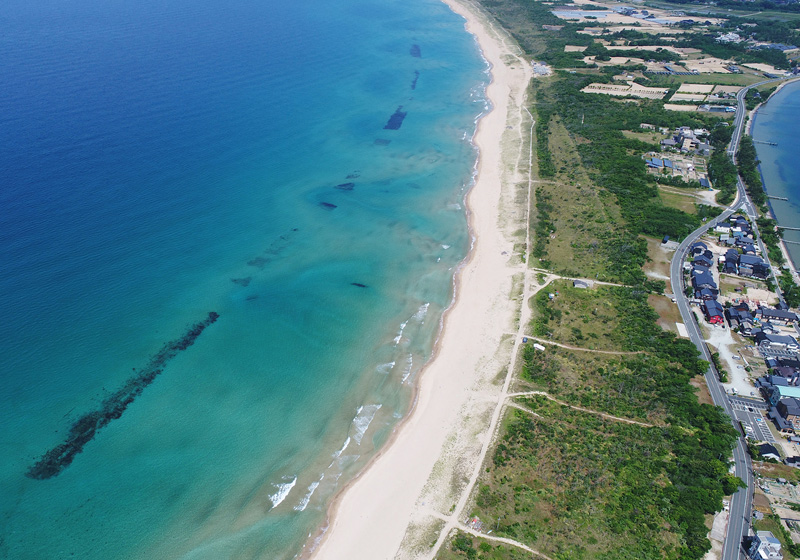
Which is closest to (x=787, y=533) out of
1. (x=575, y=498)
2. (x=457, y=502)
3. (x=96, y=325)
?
(x=575, y=498)

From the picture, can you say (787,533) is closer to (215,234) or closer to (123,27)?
(215,234)

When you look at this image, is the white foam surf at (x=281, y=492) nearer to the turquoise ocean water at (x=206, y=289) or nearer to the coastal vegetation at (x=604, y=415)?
the turquoise ocean water at (x=206, y=289)

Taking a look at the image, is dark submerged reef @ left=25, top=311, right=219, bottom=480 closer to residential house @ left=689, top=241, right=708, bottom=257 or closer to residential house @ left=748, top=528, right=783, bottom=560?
residential house @ left=748, top=528, right=783, bottom=560

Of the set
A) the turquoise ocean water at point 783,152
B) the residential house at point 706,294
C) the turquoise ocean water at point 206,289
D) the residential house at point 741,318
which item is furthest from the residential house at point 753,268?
the turquoise ocean water at point 206,289

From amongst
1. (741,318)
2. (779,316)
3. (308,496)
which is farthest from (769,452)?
(308,496)

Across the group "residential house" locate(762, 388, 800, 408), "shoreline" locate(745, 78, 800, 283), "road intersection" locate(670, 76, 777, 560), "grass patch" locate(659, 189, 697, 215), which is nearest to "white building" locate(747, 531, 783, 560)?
"road intersection" locate(670, 76, 777, 560)

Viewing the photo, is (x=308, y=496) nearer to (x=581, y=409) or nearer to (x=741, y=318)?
(x=581, y=409)
